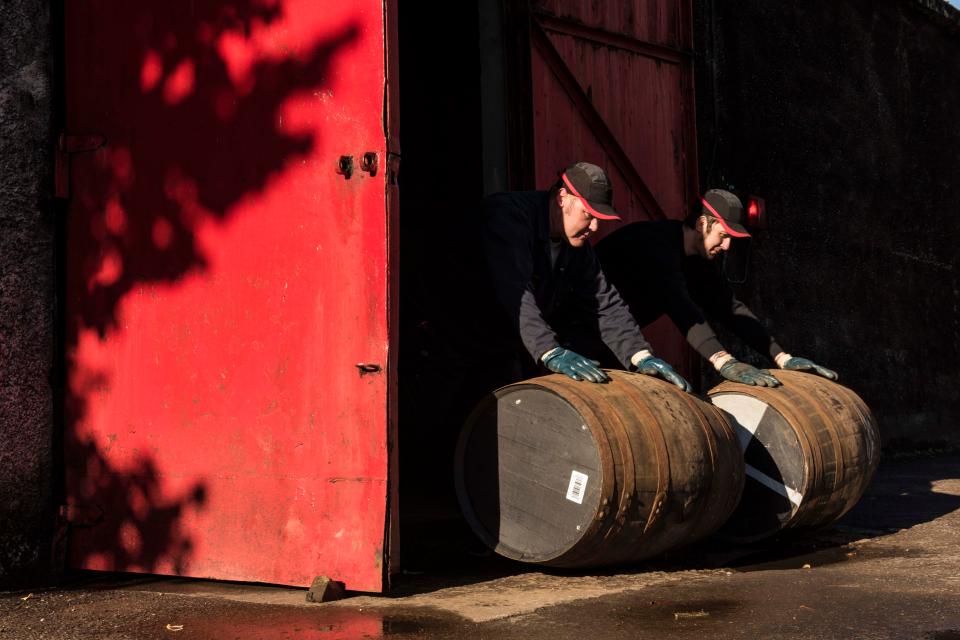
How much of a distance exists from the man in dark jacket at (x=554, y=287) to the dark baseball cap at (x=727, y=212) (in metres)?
0.95

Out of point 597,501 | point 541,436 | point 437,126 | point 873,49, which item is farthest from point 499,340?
point 873,49

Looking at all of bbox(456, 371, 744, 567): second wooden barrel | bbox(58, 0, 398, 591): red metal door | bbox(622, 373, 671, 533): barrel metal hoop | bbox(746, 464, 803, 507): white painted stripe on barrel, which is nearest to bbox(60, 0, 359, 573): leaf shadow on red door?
A: bbox(58, 0, 398, 591): red metal door

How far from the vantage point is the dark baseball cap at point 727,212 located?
5.93 meters

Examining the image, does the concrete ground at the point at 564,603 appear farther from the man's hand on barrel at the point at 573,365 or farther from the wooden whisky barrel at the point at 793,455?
the man's hand on barrel at the point at 573,365

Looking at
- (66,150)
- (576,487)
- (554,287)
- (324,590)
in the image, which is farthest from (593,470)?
(66,150)

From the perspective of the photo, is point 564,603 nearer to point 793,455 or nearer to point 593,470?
point 593,470

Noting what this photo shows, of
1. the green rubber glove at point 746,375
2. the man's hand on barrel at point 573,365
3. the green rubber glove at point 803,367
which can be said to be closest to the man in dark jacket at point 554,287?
the man's hand on barrel at point 573,365

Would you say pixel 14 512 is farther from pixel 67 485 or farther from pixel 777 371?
pixel 777 371

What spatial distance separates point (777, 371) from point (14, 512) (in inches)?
136

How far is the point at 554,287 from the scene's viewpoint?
5.16 metres

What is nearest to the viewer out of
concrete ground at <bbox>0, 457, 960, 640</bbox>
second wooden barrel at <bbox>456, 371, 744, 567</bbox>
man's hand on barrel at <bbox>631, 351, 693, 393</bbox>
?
concrete ground at <bbox>0, 457, 960, 640</bbox>

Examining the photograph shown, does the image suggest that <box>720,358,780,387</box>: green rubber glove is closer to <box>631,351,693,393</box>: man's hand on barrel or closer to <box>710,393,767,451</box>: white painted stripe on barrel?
<box>710,393,767,451</box>: white painted stripe on barrel

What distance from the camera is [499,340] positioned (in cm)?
530

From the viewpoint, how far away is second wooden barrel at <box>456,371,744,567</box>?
414 cm
